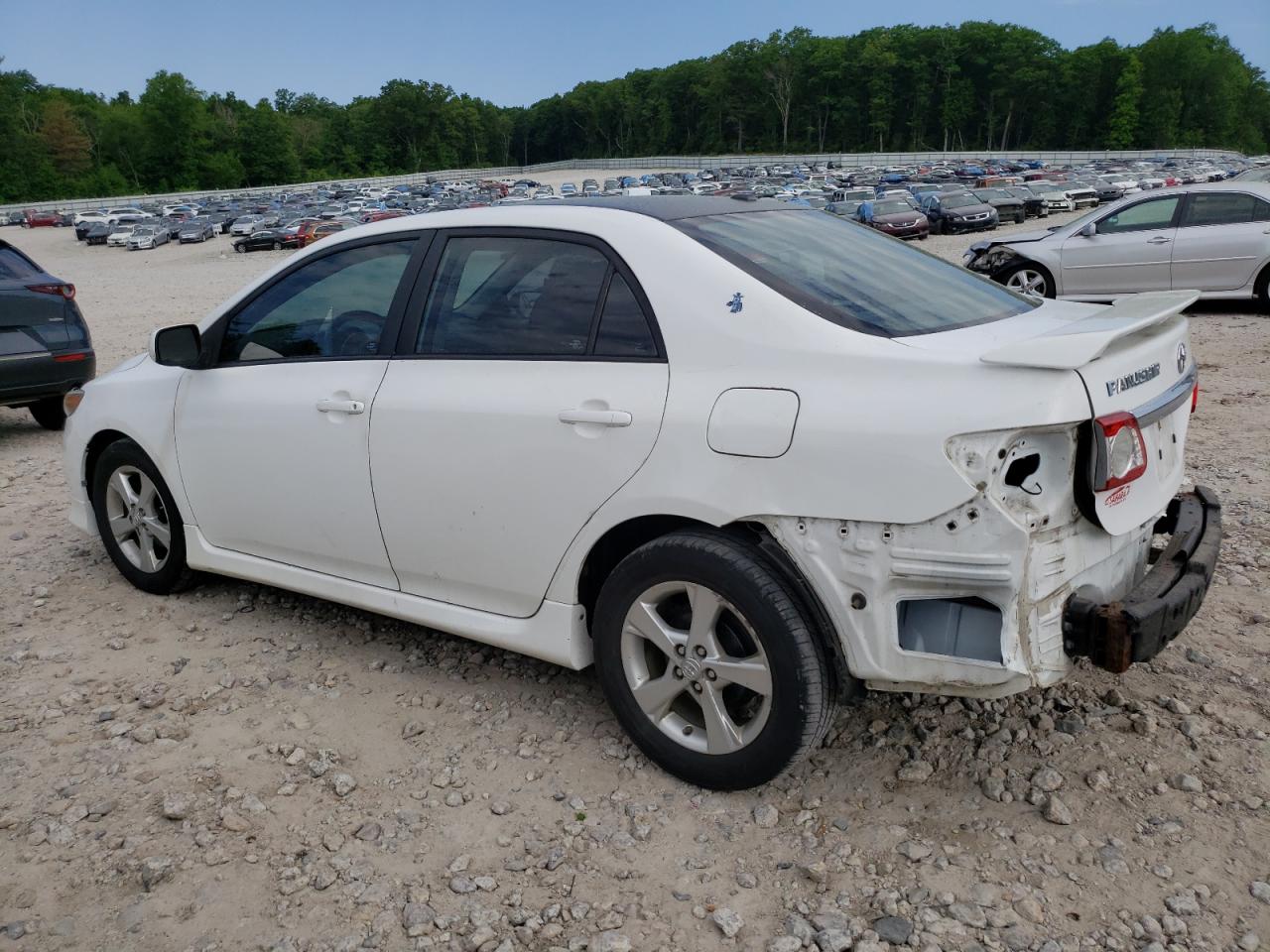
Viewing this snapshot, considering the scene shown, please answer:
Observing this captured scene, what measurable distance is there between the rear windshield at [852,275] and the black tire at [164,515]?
2.71 m

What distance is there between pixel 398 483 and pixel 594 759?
3.66ft

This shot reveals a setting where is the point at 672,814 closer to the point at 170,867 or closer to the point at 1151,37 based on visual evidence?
the point at 170,867

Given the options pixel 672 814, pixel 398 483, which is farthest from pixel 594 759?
pixel 398 483

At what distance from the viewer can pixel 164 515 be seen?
4559 mm

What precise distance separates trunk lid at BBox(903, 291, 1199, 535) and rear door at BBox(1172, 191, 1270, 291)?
31.9ft

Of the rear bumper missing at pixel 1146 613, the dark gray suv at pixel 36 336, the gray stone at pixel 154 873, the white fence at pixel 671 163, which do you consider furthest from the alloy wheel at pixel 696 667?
the white fence at pixel 671 163

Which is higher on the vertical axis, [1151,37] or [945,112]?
[1151,37]

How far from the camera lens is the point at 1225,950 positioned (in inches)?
90.2

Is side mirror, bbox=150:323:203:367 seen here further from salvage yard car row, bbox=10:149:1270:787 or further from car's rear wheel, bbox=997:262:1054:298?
car's rear wheel, bbox=997:262:1054:298

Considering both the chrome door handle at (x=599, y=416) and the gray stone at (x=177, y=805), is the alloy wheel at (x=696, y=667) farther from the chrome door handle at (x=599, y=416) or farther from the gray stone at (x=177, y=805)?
the gray stone at (x=177, y=805)

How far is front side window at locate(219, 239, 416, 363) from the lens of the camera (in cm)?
364

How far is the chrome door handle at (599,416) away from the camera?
2896 millimetres

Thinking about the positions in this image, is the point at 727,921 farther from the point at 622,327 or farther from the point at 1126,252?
the point at 1126,252

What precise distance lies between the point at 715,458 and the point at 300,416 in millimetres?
1750
